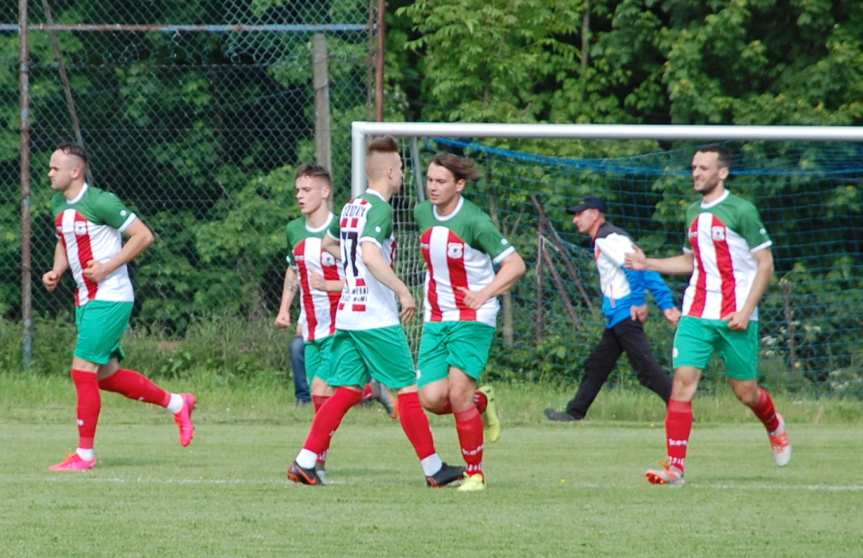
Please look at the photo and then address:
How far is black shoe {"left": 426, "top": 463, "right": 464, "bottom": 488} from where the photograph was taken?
954 cm

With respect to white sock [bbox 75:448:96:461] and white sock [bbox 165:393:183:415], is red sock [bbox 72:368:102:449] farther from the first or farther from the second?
white sock [bbox 165:393:183:415]

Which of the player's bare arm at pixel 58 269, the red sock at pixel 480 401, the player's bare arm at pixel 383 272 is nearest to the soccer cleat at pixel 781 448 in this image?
the red sock at pixel 480 401

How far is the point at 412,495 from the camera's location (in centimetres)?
912

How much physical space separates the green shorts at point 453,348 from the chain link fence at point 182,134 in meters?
9.69

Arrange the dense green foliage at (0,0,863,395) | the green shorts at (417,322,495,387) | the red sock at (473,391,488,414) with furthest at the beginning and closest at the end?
the dense green foliage at (0,0,863,395) < the red sock at (473,391,488,414) < the green shorts at (417,322,495,387)

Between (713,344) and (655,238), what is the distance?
9049mm

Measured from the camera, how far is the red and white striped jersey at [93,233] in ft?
35.8

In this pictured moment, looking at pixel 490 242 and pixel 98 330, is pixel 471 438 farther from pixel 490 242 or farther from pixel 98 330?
pixel 98 330

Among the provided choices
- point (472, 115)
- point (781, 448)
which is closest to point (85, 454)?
point (781, 448)

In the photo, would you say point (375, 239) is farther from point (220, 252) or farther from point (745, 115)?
point (745, 115)

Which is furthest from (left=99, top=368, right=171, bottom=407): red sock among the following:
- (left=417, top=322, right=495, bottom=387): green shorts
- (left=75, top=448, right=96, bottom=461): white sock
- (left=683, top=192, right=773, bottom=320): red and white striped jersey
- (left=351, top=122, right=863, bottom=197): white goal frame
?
(left=351, top=122, right=863, bottom=197): white goal frame

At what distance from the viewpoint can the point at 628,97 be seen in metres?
22.1

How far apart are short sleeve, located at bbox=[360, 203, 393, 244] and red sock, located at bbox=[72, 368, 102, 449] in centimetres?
241

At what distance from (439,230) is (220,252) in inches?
420
